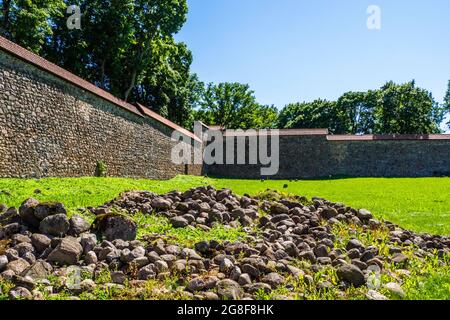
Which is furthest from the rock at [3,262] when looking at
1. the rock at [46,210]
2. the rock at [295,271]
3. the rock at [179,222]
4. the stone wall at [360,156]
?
the stone wall at [360,156]

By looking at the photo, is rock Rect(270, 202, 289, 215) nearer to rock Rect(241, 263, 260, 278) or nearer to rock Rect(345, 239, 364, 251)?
rock Rect(345, 239, 364, 251)

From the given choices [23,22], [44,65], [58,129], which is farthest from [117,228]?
[23,22]

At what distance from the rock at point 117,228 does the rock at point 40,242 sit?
86 cm

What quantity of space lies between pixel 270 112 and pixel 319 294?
195 ft

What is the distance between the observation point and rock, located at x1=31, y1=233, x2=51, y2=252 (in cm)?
495

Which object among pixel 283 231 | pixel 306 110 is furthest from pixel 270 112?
pixel 283 231

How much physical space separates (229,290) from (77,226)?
2817mm

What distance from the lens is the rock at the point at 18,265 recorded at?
427cm

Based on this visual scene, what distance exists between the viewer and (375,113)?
55.7 metres

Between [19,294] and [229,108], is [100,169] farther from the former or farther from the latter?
[229,108]

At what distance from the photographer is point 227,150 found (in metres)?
36.5

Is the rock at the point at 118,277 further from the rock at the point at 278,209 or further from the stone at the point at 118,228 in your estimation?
the rock at the point at 278,209

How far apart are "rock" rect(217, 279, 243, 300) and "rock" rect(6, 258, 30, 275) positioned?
2.38m

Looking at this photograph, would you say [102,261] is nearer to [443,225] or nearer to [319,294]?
[319,294]
